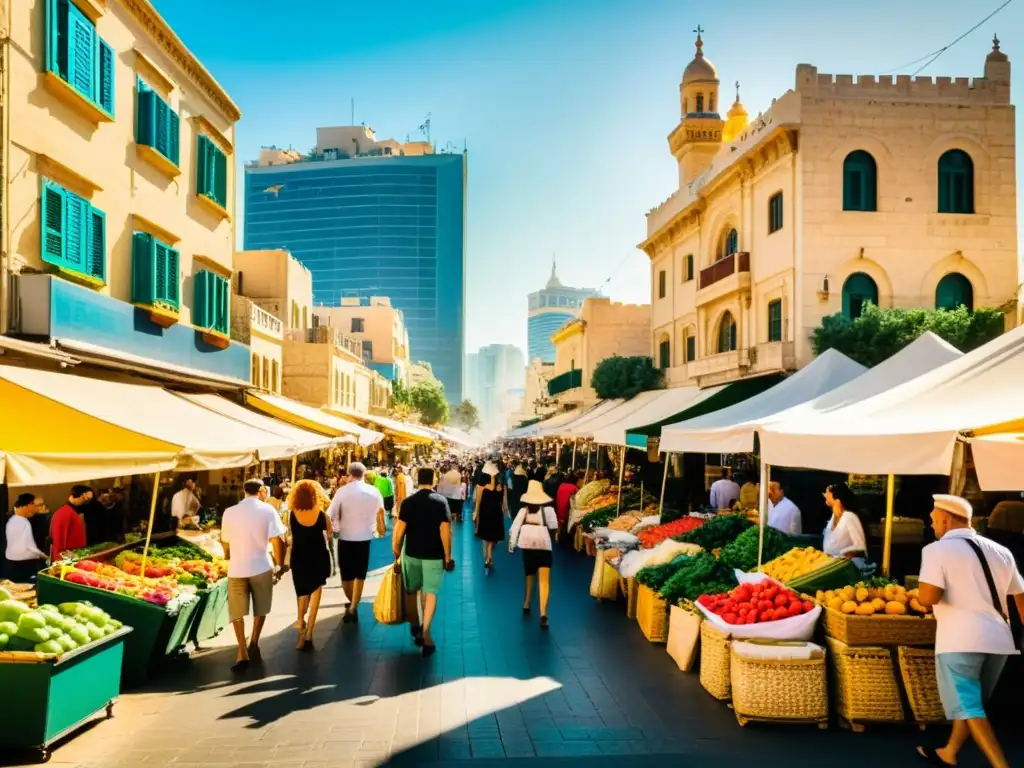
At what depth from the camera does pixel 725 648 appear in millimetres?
6543

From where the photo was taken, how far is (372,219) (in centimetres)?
16138

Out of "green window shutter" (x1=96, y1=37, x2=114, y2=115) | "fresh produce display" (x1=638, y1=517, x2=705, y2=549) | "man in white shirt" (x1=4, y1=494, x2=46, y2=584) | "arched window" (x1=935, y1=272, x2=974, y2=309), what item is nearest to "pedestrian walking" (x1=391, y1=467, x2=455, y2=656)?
"fresh produce display" (x1=638, y1=517, x2=705, y2=549)

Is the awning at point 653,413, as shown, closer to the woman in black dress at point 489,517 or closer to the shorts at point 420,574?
the woman in black dress at point 489,517

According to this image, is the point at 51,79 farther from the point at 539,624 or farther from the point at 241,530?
the point at 539,624

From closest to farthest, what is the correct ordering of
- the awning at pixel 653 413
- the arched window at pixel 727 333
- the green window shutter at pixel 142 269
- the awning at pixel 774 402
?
1. the awning at pixel 774 402
2. the green window shutter at pixel 142 269
3. the awning at pixel 653 413
4. the arched window at pixel 727 333

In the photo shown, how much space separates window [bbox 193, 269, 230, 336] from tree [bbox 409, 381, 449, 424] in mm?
50468

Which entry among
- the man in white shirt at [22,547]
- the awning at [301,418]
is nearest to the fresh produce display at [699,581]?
the man in white shirt at [22,547]

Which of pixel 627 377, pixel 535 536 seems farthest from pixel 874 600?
pixel 627 377

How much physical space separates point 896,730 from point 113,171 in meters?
13.5

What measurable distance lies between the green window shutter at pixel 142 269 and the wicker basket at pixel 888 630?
41.0 feet

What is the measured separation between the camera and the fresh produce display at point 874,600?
20.2 feet

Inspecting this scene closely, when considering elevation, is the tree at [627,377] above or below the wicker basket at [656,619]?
above

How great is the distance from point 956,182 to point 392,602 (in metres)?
18.7

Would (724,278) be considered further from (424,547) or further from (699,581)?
(424,547)
